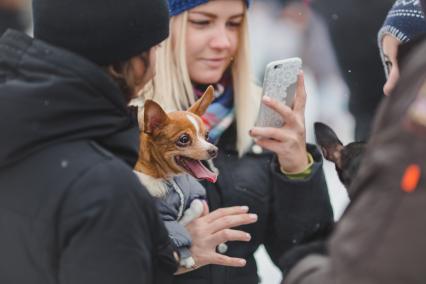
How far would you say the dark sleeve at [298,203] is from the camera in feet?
7.41

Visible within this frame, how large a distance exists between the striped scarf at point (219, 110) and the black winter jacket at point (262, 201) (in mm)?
40

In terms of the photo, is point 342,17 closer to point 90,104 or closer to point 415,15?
point 415,15

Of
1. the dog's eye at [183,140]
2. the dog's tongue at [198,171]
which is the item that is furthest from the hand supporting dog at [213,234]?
the dog's eye at [183,140]

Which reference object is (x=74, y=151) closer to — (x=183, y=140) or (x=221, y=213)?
(x=183, y=140)

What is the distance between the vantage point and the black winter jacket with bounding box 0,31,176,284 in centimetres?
150

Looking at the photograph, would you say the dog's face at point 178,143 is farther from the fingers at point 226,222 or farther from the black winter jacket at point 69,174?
the black winter jacket at point 69,174

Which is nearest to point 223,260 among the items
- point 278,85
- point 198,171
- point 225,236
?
point 225,236

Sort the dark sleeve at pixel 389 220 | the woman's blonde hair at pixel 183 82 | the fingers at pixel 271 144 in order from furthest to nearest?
the woman's blonde hair at pixel 183 82
the fingers at pixel 271 144
the dark sleeve at pixel 389 220

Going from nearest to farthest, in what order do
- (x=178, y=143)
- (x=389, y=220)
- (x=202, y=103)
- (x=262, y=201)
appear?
1. (x=389, y=220)
2. (x=178, y=143)
3. (x=202, y=103)
4. (x=262, y=201)

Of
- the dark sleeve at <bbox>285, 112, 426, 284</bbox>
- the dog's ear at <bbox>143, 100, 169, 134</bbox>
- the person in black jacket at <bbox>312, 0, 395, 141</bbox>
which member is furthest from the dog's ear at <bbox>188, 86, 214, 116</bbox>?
the person in black jacket at <bbox>312, 0, 395, 141</bbox>

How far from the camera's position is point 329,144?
6.33ft

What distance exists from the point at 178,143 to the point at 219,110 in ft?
1.75

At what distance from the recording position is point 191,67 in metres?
2.50

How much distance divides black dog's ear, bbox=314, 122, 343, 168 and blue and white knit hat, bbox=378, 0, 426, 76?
473mm
